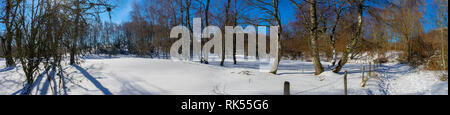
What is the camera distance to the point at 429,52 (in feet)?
37.6

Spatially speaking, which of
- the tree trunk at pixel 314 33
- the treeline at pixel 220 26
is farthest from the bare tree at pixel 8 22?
the tree trunk at pixel 314 33

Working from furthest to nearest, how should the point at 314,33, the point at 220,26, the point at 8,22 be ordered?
1. the point at 220,26
2. the point at 314,33
3. the point at 8,22

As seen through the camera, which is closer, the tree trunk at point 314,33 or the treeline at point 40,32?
the treeline at point 40,32

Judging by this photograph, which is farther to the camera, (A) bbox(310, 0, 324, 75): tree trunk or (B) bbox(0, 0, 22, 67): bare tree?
(A) bbox(310, 0, 324, 75): tree trunk

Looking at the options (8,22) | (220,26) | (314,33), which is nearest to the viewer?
(8,22)

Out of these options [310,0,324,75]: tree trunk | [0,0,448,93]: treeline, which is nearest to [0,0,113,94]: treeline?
[0,0,448,93]: treeline

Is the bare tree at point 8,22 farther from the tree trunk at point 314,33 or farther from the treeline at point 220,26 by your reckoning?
the tree trunk at point 314,33

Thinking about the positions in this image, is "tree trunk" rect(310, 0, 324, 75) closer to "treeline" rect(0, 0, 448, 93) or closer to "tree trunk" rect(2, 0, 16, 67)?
"treeline" rect(0, 0, 448, 93)

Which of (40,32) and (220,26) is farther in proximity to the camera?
(220,26)

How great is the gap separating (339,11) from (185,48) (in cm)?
1135

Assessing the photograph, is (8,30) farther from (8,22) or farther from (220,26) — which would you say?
(220,26)

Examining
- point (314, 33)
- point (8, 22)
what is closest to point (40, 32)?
point (8, 22)
